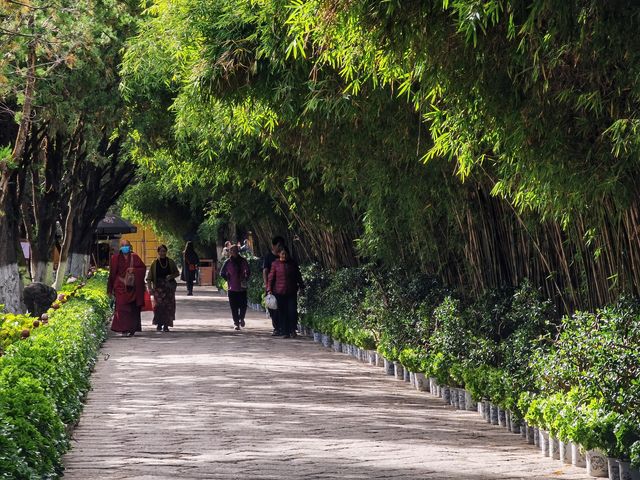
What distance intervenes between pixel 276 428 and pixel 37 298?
10.6 metres

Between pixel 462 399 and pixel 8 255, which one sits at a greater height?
pixel 8 255

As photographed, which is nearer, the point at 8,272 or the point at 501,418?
the point at 501,418

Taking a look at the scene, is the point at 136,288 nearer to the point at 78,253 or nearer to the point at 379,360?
the point at 379,360

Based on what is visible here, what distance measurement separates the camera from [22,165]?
842 inches

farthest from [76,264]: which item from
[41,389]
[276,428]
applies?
[41,389]

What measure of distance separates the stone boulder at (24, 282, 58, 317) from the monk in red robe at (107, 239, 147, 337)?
2.12 meters

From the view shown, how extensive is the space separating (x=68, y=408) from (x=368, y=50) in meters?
3.97

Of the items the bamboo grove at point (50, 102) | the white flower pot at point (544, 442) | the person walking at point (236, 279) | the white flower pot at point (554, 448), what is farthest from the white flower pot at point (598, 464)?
the person walking at point (236, 279)

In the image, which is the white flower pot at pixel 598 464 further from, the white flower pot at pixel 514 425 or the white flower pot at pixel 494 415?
the white flower pot at pixel 494 415

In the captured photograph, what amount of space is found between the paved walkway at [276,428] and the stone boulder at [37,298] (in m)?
2.88

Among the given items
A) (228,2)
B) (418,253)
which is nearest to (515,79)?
(228,2)

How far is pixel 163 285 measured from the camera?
79.0 feet

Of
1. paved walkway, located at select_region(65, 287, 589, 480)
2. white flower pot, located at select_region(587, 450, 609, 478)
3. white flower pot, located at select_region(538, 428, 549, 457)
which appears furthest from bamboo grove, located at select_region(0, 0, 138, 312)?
white flower pot, located at select_region(587, 450, 609, 478)

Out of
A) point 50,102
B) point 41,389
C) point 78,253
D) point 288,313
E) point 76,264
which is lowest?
point 41,389
